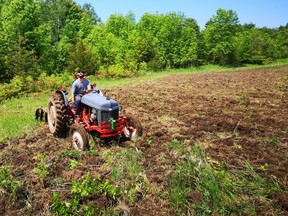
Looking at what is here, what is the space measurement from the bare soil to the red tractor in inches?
15.8

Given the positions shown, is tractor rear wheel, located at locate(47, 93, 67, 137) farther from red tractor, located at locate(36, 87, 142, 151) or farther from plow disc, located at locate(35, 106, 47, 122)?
plow disc, located at locate(35, 106, 47, 122)

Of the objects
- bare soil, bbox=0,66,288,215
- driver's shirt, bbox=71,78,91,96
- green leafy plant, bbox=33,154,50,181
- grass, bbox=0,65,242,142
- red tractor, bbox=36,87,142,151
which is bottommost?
grass, bbox=0,65,242,142

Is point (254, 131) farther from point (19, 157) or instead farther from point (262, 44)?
point (262, 44)

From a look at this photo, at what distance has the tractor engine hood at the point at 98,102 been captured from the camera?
6.77m

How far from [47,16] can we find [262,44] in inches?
1541

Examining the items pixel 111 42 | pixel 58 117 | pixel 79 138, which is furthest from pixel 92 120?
pixel 111 42

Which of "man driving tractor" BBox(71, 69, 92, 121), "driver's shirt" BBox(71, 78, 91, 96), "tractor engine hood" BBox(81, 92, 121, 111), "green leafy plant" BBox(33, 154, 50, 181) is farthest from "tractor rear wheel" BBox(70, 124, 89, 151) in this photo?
"driver's shirt" BBox(71, 78, 91, 96)

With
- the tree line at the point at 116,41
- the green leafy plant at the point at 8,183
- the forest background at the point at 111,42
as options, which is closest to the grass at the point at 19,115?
the green leafy plant at the point at 8,183

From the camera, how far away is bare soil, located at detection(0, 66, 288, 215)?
486cm

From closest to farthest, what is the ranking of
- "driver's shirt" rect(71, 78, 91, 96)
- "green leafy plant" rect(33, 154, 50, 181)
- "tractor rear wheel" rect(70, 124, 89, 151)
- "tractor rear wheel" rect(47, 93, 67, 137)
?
"green leafy plant" rect(33, 154, 50, 181), "tractor rear wheel" rect(70, 124, 89, 151), "tractor rear wheel" rect(47, 93, 67, 137), "driver's shirt" rect(71, 78, 91, 96)

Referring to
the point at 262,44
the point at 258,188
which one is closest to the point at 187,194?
the point at 258,188

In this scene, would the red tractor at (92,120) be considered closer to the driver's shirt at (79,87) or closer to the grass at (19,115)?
the driver's shirt at (79,87)

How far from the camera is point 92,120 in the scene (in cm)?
708

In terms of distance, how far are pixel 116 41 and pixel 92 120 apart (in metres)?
29.6
